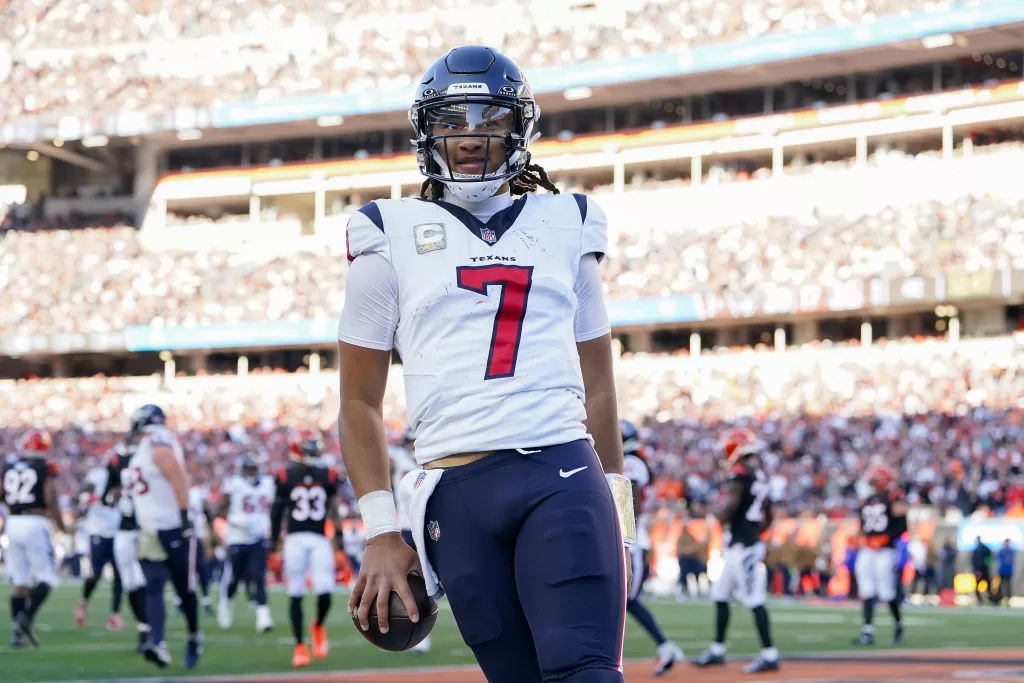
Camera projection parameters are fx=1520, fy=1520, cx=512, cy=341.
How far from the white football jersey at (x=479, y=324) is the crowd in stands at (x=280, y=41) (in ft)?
112

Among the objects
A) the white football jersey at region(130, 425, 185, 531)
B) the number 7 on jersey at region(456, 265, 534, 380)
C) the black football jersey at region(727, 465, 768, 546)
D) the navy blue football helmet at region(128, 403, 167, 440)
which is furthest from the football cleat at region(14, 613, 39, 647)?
the number 7 on jersey at region(456, 265, 534, 380)

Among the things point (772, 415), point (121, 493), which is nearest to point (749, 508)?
point (121, 493)

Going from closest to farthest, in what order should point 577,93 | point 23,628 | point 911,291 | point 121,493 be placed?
Result: 1. point 121,493
2. point 23,628
3. point 911,291
4. point 577,93

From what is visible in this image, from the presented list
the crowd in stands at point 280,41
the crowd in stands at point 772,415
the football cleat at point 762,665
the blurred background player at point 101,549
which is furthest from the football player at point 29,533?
the crowd in stands at point 280,41

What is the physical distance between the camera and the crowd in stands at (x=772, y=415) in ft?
80.2

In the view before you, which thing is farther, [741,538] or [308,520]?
[308,520]

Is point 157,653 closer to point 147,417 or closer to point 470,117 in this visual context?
point 147,417

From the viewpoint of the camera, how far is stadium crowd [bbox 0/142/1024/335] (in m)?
31.9

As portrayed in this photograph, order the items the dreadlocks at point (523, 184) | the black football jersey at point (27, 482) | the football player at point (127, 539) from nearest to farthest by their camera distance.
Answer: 1. the dreadlocks at point (523, 184)
2. the football player at point (127, 539)
3. the black football jersey at point (27, 482)

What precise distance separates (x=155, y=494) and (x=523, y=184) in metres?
7.75

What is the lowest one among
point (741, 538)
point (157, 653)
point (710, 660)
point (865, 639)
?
point (865, 639)

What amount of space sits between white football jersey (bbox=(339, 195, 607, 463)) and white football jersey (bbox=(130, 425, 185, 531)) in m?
7.89

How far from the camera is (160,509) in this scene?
36.4 feet

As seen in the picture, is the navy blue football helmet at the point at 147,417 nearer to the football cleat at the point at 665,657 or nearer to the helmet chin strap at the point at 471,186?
the football cleat at the point at 665,657
